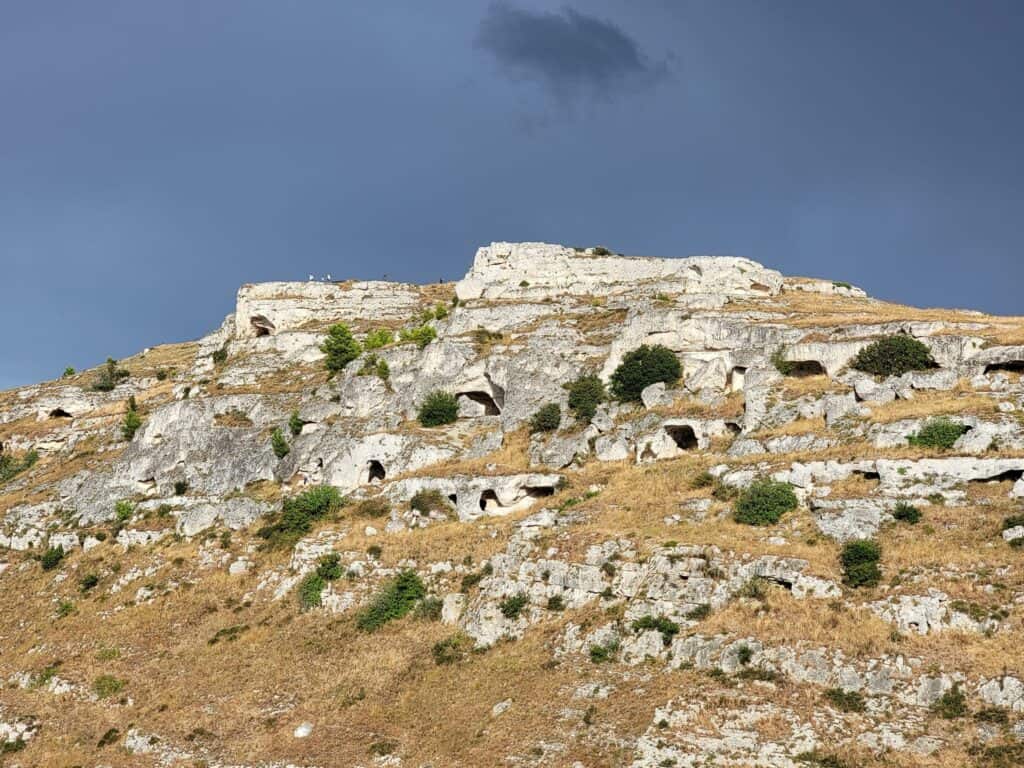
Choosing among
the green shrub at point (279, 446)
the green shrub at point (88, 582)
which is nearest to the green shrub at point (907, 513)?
the green shrub at point (279, 446)

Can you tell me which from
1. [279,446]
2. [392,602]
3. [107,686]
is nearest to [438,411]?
[279,446]

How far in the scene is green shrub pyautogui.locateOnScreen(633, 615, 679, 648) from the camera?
31359 mm

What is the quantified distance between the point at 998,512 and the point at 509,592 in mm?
21144

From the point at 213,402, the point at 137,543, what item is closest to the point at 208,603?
the point at 137,543

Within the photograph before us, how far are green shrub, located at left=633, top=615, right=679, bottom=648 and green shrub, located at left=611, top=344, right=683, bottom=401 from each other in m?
22.1

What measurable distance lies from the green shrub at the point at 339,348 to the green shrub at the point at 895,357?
40208 millimetres

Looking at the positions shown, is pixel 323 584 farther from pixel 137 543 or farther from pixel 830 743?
pixel 830 743

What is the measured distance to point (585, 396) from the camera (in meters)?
53.0

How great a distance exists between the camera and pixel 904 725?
82.0 feet

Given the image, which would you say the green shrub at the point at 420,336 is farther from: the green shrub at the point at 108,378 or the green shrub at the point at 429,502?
the green shrub at the point at 108,378

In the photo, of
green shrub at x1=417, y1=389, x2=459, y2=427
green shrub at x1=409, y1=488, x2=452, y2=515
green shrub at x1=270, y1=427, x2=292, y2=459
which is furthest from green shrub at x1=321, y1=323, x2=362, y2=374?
green shrub at x1=409, y1=488, x2=452, y2=515

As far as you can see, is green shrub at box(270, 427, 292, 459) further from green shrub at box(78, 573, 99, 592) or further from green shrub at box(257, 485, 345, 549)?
green shrub at box(78, 573, 99, 592)

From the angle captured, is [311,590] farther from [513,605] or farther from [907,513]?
[907,513]

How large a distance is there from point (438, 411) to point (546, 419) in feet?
27.6
